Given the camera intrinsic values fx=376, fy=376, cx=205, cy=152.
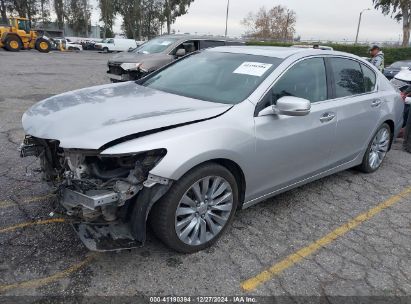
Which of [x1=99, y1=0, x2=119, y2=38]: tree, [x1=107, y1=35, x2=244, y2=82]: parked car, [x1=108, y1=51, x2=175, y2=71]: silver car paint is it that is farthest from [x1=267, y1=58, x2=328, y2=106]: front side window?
[x1=99, y1=0, x2=119, y2=38]: tree

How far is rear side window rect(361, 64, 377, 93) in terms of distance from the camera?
461cm

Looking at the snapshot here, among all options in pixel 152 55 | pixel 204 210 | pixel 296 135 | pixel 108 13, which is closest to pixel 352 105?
pixel 296 135

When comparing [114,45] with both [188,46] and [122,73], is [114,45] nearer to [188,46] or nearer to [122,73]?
[188,46]

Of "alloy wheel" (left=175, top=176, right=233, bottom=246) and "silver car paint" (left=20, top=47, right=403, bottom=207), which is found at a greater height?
"silver car paint" (left=20, top=47, right=403, bottom=207)

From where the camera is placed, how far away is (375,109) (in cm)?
458

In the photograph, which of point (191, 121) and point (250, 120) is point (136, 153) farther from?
point (250, 120)

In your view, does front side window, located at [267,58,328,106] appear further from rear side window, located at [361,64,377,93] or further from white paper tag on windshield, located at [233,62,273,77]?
rear side window, located at [361,64,377,93]

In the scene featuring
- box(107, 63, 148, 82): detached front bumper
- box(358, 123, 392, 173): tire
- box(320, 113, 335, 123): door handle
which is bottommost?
box(358, 123, 392, 173): tire

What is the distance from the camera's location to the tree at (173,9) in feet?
180

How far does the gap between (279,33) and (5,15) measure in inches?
1676

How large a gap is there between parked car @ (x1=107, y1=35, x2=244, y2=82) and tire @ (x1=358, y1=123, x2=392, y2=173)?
532cm

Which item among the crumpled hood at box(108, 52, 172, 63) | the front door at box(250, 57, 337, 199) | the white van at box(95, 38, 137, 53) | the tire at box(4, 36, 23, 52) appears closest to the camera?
the front door at box(250, 57, 337, 199)

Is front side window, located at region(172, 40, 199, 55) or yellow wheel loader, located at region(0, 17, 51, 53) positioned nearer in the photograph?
front side window, located at region(172, 40, 199, 55)

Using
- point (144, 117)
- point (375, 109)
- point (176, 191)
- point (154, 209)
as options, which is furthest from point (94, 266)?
point (375, 109)
